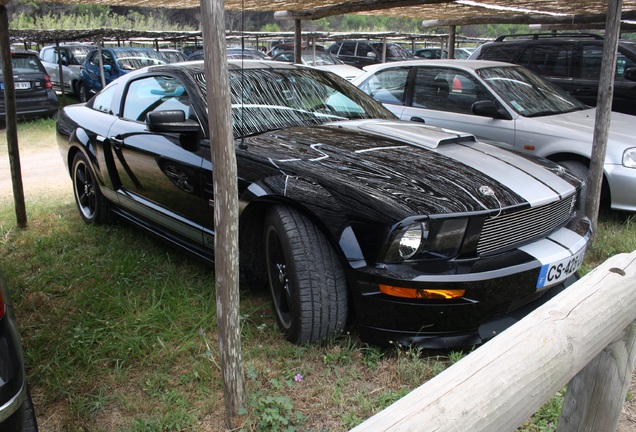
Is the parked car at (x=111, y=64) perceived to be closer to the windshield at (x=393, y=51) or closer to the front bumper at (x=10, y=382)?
the windshield at (x=393, y=51)

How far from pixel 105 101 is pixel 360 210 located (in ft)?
9.83

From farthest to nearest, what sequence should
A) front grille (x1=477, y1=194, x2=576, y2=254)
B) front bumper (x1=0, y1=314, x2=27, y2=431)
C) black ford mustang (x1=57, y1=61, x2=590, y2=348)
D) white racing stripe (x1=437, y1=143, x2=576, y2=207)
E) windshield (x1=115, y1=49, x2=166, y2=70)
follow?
windshield (x1=115, y1=49, x2=166, y2=70) → white racing stripe (x1=437, y1=143, x2=576, y2=207) → front grille (x1=477, y1=194, x2=576, y2=254) → black ford mustang (x1=57, y1=61, x2=590, y2=348) → front bumper (x1=0, y1=314, x2=27, y2=431)

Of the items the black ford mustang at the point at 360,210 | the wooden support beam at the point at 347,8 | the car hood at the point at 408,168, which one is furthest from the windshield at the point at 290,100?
the wooden support beam at the point at 347,8

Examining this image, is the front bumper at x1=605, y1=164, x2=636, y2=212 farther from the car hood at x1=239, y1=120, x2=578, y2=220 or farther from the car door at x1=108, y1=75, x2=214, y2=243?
the car door at x1=108, y1=75, x2=214, y2=243

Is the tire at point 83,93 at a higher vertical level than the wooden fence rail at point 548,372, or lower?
lower

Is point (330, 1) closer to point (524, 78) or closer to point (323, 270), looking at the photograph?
point (524, 78)

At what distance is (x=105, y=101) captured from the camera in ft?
15.4

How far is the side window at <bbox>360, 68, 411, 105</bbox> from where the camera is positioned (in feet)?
20.6

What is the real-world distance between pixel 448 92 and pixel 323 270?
3.77 m

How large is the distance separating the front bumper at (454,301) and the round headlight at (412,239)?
7cm

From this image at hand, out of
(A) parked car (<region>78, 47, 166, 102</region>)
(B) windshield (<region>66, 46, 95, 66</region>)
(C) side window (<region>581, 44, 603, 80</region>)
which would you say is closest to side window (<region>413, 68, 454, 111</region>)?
(C) side window (<region>581, 44, 603, 80</region>)

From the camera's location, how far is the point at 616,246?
4.19 meters

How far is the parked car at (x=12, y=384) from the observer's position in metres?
1.72

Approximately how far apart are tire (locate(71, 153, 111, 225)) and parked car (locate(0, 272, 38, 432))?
9.28ft
